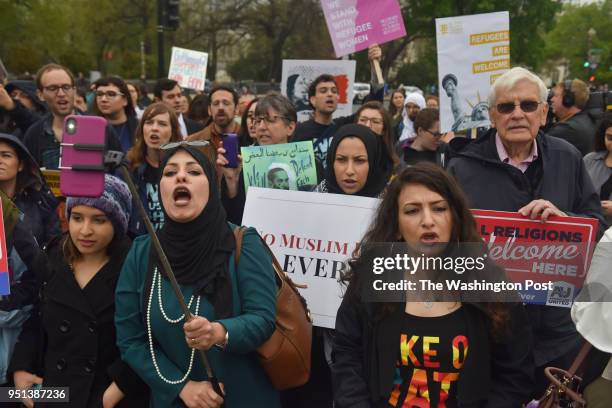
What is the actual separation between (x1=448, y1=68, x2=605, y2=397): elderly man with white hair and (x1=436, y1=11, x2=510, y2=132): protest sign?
96.0 inches

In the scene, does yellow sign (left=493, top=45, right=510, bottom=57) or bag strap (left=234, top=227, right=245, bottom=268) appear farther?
yellow sign (left=493, top=45, right=510, bottom=57)

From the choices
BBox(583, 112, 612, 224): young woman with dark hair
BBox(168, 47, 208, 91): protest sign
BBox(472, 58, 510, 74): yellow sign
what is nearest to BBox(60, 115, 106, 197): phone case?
BBox(583, 112, 612, 224): young woman with dark hair

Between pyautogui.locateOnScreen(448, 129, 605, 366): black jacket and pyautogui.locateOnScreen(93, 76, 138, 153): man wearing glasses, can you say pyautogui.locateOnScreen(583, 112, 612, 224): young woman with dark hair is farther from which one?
pyautogui.locateOnScreen(93, 76, 138, 153): man wearing glasses

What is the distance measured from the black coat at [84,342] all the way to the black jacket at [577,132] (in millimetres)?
4543

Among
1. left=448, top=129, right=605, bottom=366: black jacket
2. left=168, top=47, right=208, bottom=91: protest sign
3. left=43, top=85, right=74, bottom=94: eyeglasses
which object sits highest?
left=168, top=47, right=208, bottom=91: protest sign

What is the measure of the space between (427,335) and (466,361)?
17cm

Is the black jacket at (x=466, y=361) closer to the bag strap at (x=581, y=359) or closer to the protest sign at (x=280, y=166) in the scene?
the bag strap at (x=581, y=359)

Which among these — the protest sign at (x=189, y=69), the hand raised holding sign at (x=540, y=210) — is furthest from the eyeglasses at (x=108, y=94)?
the protest sign at (x=189, y=69)

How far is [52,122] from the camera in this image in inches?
222

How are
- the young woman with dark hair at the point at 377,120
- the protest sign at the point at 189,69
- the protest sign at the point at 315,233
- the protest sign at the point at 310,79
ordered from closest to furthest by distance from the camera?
1. the protest sign at the point at 315,233
2. the young woman with dark hair at the point at 377,120
3. the protest sign at the point at 310,79
4. the protest sign at the point at 189,69

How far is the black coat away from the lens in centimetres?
309

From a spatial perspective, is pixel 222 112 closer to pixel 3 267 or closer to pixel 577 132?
pixel 577 132

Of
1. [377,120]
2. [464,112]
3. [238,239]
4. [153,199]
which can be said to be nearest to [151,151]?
[153,199]

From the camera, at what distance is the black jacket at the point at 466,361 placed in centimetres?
247
